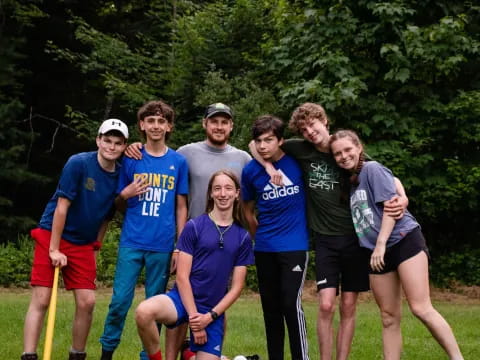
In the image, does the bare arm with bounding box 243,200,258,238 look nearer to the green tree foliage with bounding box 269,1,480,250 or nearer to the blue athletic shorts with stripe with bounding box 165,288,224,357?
the blue athletic shorts with stripe with bounding box 165,288,224,357

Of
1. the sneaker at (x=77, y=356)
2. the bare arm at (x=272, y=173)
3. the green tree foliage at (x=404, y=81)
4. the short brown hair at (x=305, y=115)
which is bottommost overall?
the sneaker at (x=77, y=356)

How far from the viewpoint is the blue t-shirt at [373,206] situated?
5.13 metres

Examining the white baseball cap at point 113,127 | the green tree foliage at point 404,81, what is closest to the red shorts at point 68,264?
the white baseball cap at point 113,127

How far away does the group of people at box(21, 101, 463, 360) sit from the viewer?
202 inches

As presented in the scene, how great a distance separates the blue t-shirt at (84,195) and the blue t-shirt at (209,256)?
2.65 ft

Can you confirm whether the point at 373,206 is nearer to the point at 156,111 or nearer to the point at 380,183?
the point at 380,183

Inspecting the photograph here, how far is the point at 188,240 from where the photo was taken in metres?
5.12

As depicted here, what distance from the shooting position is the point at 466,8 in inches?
522

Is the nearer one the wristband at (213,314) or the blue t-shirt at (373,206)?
the wristband at (213,314)

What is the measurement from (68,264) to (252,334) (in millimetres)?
2875

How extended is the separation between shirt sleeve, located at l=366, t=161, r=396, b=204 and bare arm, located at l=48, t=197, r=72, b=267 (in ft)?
7.64

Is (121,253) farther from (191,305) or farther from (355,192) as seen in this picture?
(355,192)

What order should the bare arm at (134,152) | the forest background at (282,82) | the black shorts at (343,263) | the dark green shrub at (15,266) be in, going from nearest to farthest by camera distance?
the black shorts at (343,263) < the bare arm at (134,152) < the forest background at (282,82) < the dark green shrub at (15,266)

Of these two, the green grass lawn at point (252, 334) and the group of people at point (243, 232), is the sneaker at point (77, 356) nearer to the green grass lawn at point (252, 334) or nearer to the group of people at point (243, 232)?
the group of people at point (243, 232)
